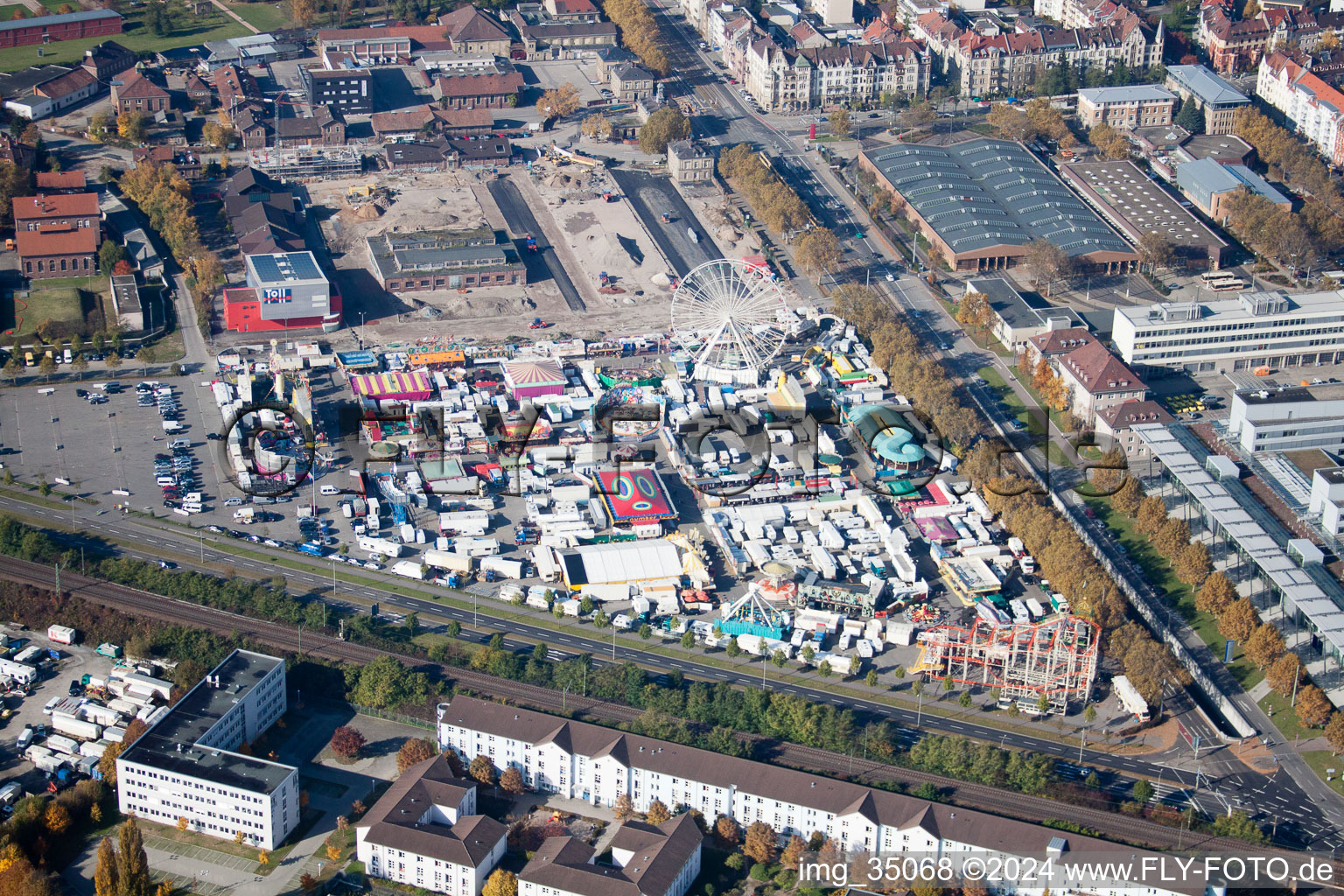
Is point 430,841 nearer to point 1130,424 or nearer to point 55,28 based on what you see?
point 1130,424

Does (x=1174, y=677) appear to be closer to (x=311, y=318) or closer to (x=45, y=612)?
(x=45, y=612)

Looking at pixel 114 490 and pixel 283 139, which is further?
pixel 283 139

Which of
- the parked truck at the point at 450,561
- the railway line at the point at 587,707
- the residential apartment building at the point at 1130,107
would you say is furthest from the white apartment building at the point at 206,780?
the residential apartment building at the point at 1130,107

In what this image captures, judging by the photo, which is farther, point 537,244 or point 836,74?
point 836,74

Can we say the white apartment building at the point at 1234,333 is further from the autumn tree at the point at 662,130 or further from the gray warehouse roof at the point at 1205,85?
the autumn tree at the point at 662,130

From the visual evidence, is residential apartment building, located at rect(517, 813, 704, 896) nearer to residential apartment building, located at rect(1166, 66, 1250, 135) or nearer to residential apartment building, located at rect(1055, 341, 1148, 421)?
residential apartment building, located at rect(1055, 341, 1148, 421)

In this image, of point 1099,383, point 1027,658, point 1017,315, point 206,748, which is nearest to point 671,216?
point 1017,315

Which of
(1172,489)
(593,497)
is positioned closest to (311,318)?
(593,497)
